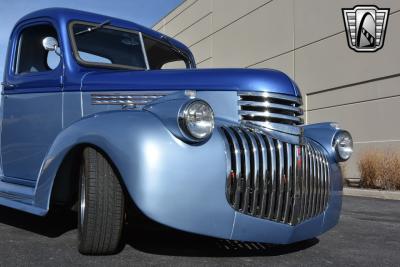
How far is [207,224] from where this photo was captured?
285cm

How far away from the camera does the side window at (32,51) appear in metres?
4.49

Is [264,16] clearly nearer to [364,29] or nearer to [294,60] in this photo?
[294,60]

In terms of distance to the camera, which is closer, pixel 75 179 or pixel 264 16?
pixel 75 179

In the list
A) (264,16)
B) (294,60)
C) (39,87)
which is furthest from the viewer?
(264,16)

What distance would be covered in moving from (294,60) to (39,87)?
11462 mm

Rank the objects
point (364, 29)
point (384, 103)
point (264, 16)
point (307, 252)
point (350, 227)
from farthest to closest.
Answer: point (264, 16) < point (364, 29) < point (384, 103) < point (350, 227) < point (307, 252)

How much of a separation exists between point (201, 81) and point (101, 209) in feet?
3.70

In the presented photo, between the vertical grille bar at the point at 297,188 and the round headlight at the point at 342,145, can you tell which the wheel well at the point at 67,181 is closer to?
the vertical grille bar at the point at 297,188

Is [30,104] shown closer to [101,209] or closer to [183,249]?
[101,209]

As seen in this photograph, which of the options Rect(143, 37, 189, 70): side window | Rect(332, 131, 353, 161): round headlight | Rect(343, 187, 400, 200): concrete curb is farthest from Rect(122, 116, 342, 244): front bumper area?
Rect(343, 187, 400, 200): concrete curb

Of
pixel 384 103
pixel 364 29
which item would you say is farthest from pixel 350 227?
pixel 364 29

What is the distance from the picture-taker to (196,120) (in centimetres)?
290

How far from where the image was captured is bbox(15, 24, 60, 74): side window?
14.7 feet

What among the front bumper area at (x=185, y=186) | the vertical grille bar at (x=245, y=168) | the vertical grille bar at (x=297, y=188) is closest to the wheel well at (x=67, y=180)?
the front bumper area at (x=185, y=186)
